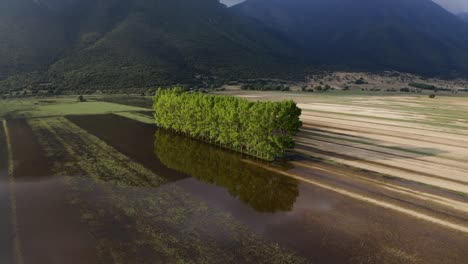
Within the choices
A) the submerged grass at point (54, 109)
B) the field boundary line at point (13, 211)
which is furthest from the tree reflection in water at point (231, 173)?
the submerged grass at point (54, 109)

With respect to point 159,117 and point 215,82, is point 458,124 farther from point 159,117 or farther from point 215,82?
point 215,82

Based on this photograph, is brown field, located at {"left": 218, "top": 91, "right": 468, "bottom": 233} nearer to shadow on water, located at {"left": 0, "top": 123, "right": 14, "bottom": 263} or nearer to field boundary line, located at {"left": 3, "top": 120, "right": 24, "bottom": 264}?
field boundary line, located at {"left": 3, "top": 120, "right": 24, "bottom": 264}

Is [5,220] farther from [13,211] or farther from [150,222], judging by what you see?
[150,222]

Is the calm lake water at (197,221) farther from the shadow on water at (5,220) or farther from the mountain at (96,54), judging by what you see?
the mountain at (96,54)

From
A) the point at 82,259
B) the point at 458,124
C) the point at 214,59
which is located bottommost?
the point at 82,259

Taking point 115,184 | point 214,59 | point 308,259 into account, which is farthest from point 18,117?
point 214,59

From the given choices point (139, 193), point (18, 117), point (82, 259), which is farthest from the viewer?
point (18, 117)

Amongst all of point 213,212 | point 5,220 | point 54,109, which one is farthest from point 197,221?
point 54,109
